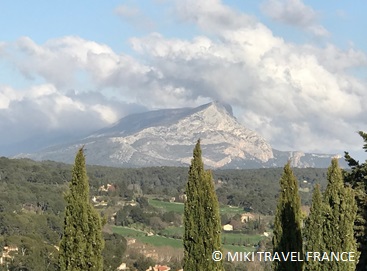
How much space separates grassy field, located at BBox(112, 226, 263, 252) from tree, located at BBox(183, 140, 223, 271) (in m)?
83.6

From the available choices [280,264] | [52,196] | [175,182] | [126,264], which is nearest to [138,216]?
[52,196]

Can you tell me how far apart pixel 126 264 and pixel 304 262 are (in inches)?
2437

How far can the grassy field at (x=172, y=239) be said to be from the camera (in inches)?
4128

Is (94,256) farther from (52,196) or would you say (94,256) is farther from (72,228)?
(52,196)

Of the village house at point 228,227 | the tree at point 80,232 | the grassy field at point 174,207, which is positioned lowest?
the village house at point 228,227

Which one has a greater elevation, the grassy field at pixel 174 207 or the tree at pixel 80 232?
the grassy field at pixel 174 207

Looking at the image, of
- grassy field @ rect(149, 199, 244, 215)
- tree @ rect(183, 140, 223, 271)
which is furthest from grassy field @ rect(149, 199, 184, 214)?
tree @ rect(183, 140, 223, 271)

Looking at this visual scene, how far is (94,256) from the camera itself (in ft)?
54.9

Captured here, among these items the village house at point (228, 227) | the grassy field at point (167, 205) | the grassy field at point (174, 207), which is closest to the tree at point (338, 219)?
the village house at point (228, 227)

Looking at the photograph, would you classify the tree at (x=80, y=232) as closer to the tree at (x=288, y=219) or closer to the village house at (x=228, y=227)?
the tree at (x=288, y=219)

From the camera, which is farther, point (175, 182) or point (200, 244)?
point (175, 182)

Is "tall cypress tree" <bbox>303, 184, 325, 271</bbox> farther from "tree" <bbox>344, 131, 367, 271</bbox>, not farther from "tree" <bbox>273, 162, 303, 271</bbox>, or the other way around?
"tree" <bbox>344, 131, 367, 271</bbox>

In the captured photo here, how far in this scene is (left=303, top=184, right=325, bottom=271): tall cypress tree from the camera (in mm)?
18456

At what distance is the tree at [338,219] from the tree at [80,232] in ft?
20.6
